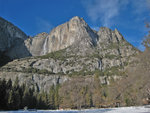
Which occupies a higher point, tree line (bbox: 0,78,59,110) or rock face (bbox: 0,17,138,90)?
rock face (bbox: 0,17,138,90)

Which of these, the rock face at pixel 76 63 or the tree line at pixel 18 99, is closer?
the tree line at pixel 18 99

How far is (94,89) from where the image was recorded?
73.1 metres

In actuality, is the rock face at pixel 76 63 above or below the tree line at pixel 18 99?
above

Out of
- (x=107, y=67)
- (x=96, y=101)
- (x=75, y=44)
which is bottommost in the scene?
(x=96, y=101)

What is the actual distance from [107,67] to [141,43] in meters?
129

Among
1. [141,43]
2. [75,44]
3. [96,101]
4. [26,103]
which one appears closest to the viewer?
[141,43]

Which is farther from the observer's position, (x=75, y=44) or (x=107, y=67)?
(x=75, y=44)

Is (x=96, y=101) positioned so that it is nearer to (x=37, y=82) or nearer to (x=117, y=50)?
(x=37, y=82)

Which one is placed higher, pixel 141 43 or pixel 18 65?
pixel 18 65

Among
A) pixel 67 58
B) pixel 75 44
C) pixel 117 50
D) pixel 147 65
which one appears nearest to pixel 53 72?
pixel 67 58

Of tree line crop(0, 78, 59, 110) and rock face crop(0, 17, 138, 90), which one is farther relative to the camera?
rock face crop(0, 17, 138, 90)

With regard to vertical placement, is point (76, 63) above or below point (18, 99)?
above

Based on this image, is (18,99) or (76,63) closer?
(18,99)

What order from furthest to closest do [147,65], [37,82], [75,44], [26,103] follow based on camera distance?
1. [75,44]
2. [37,82]
3. [26,103]
4. [147,65]
